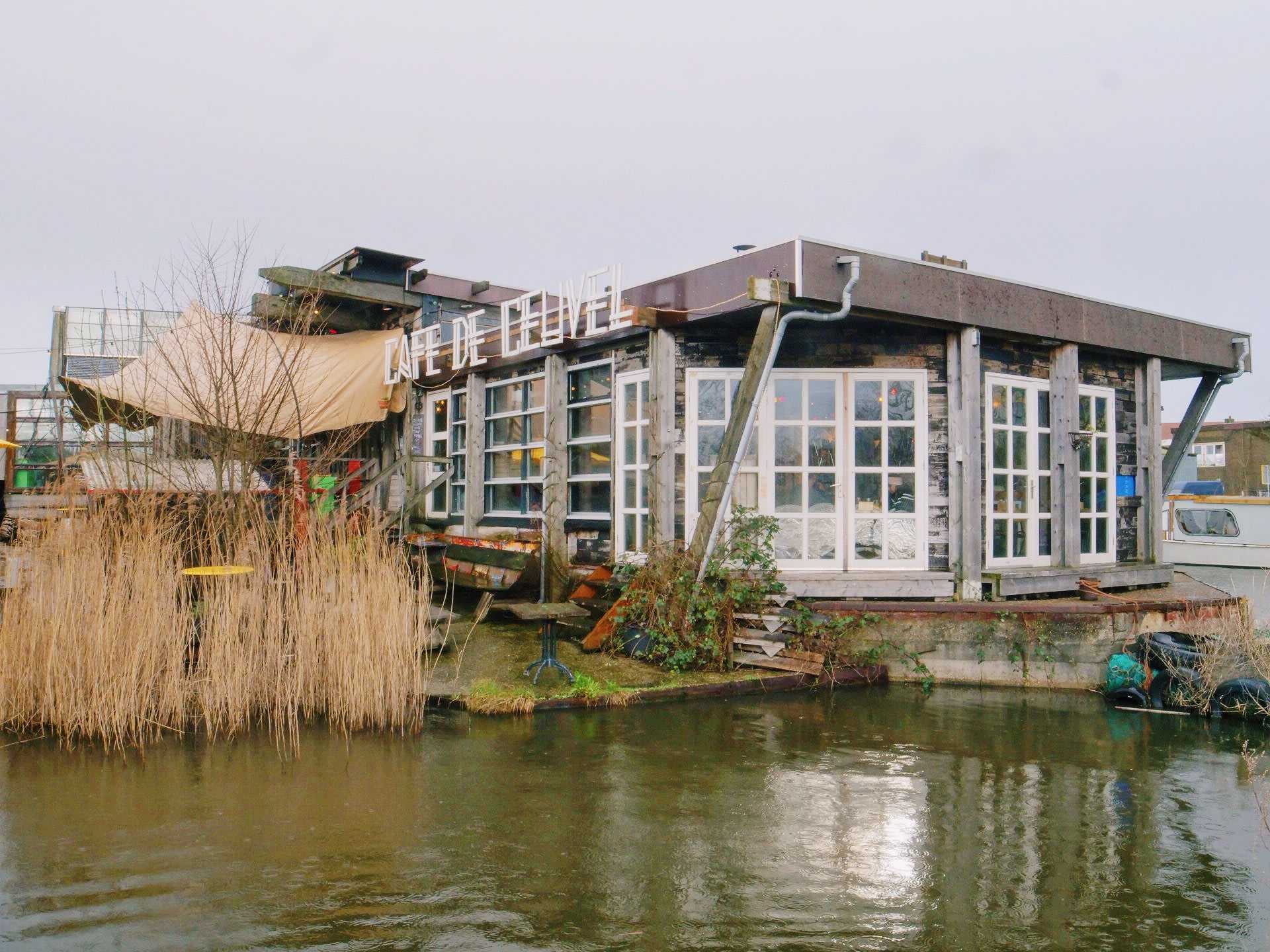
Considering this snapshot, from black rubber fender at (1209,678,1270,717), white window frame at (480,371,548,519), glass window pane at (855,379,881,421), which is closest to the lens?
black rubber fender at (1209,678,1270,717)

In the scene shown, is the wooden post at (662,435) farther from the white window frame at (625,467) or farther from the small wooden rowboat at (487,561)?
the small wooden rowboat at (487,561)

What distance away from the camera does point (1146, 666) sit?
8.45 m

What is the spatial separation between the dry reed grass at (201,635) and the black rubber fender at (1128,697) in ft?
18.9

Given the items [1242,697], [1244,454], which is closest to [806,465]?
[1242,697]

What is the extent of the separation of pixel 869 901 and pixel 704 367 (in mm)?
6415

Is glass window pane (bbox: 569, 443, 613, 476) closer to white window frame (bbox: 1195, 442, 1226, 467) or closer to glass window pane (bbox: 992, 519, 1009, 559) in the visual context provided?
glass window pane (bbox: 992, 519, 1009, 559)

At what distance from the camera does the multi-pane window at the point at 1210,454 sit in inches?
1619

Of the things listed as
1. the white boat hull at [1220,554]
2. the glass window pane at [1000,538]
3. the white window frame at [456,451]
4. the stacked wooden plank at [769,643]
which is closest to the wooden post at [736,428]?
the stacked wooden plank at [769,643]

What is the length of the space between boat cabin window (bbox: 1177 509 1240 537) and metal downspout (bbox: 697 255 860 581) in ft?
65.1

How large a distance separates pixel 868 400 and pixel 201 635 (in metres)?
6.28

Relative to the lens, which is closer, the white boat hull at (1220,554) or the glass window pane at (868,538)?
the glass window pane at (868,538)

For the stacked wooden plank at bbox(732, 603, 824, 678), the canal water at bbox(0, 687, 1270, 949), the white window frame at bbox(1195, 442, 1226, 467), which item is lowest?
the canal water at bbox(0, 687, 1270, 949)

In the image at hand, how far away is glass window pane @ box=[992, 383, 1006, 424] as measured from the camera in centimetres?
1012

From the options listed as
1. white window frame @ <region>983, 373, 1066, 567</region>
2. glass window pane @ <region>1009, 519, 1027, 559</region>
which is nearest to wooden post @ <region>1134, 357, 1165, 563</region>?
white window frame @ <region>983, 373, 1066, 567</region>
